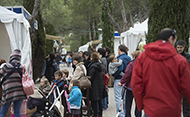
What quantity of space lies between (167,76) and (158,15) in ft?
19.5

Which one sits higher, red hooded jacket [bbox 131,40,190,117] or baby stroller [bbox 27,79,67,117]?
red hooded jacket [bbox 131,40,190,117]

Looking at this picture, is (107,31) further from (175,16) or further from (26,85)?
(26,85)

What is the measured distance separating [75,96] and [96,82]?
0.97 meters

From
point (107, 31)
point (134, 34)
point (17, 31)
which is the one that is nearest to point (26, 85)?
point (17, 31)

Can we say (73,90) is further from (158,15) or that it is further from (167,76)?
(158,15)

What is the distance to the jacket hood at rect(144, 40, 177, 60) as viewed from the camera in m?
2.87

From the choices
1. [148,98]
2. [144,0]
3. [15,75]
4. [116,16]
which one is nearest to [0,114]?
[15,75]

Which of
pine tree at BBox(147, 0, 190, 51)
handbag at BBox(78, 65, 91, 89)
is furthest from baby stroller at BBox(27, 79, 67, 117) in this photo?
pine tree at BBox(147, 0, 190, 51)

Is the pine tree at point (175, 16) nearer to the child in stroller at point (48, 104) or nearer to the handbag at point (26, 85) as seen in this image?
the child in stroller at point (48, 104)

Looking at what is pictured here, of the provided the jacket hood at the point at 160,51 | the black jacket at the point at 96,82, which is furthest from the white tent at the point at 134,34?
the jacket hood at the point at 160,51

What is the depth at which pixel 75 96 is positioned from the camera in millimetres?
5133

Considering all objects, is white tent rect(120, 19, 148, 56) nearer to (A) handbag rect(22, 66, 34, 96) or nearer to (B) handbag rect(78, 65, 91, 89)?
(B) handbag rect(78, 65, 91, 89)

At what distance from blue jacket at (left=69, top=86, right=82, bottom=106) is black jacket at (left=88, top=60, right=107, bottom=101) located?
2.38ft

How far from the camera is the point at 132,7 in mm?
25391
